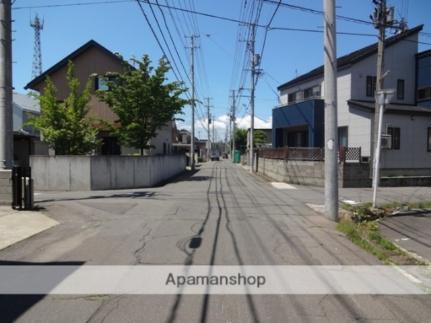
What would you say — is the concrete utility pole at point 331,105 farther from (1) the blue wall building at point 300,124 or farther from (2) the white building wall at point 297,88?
(2) the white building wall at point 297,88

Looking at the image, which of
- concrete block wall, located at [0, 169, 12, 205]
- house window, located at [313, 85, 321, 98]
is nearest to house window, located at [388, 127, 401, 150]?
house window, located at [313, 85, 321, 98]

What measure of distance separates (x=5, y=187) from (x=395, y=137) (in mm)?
19178

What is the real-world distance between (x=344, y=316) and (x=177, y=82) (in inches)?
820

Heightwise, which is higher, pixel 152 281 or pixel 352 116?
pixel 352 116

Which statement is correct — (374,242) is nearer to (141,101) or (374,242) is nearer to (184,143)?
(141,101)

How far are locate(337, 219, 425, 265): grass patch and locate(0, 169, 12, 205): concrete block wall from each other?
30.9ft

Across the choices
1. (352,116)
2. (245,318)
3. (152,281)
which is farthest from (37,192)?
(352,116)

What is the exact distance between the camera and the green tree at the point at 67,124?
19203mm

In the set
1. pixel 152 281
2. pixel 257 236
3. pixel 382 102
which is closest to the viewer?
pixel 152 281

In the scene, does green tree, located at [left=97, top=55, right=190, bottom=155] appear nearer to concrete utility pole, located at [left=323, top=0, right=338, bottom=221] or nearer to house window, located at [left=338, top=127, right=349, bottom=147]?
house window, located at [left=338, top=127, right=349, bottom=147]

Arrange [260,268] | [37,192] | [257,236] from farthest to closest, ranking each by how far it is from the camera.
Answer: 1. [37,192]
2. [257,236]
3. [260,268]

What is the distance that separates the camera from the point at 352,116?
23.8 m

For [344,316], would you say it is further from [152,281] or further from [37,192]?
[37,192]

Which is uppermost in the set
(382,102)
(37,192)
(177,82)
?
(177,82)
